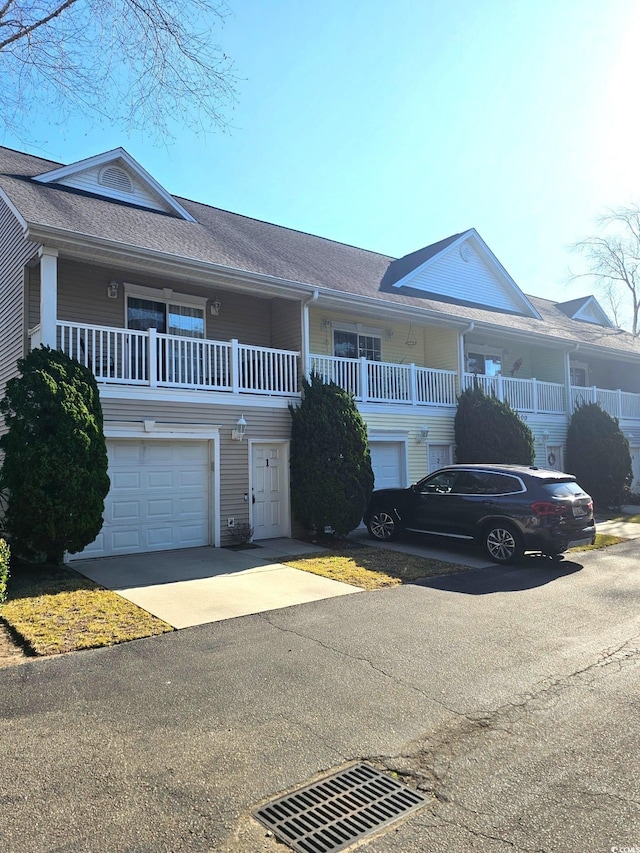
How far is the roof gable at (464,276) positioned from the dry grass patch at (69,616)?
12544mm

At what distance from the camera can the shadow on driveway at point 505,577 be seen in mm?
8320

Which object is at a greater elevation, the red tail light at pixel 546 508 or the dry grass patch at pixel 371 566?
the red tail light at pixel 546 508

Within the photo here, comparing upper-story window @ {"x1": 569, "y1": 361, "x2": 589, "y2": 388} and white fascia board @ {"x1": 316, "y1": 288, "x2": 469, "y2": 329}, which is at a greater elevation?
white fascia board @ {"x1": 316, "y1": 288, "x2": 469, "y2": 329}

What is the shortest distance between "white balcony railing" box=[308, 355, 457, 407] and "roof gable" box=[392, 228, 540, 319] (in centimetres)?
312

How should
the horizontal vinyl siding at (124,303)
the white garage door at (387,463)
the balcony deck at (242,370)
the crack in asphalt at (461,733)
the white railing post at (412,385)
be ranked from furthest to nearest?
the white railing post at (412,385), the white garage door at (387,463), the horizontal vinyl siding at (124,303), the balcony deck at (242,370), the crack in asphalt at (461,733)

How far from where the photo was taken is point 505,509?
10.0 metres

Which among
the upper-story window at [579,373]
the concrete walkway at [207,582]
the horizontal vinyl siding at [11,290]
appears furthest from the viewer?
the upper-story window at [579,373]

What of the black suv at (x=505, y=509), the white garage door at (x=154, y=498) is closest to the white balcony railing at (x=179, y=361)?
the white garage door at (x=154, y=498)

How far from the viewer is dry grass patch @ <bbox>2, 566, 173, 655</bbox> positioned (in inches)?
231

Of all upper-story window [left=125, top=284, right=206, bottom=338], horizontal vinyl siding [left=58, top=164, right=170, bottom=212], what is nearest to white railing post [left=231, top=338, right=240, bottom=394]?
upper-story window [left=125, top=284, right=206, bottom=338]

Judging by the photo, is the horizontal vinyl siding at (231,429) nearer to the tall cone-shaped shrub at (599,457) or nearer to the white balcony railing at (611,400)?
the tall cone-shaped shrub at (599,457)

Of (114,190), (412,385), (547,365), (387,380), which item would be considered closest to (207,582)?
(387,380)

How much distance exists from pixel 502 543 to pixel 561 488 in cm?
135

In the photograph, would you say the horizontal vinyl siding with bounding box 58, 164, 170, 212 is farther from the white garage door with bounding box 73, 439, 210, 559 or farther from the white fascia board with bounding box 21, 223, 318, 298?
the white garage door with bounding box 73, 439, 210, 559
